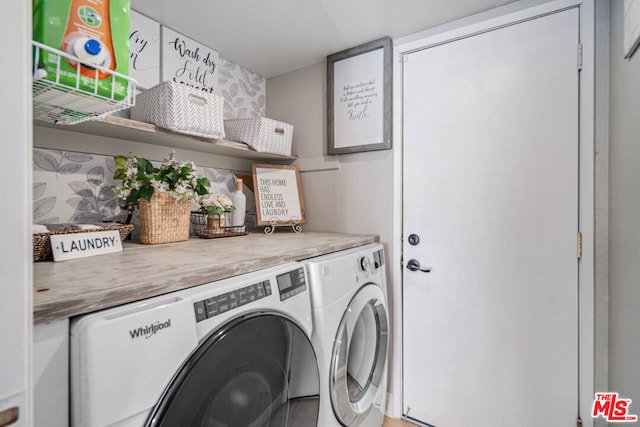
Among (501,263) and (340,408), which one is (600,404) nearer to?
(501,263)

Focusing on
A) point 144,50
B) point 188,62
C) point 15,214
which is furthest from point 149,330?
point 188,62

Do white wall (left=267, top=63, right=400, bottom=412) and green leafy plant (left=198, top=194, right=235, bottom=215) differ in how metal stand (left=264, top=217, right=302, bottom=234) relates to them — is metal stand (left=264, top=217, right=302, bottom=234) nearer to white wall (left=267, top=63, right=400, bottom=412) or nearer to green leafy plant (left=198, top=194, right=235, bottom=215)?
white wall (left=267, top=63, right=400, bottom=412)

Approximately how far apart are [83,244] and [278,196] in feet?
3.52

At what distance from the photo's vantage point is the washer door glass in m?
0.66

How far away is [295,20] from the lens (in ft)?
5.03

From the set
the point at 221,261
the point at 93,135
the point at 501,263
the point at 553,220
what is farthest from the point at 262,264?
the point at 553,220

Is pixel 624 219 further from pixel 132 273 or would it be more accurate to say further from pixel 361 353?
pixel 132 273

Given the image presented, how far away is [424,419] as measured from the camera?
5.37ft

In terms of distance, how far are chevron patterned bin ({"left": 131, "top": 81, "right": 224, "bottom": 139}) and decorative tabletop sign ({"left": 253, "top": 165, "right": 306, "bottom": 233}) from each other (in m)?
0.47

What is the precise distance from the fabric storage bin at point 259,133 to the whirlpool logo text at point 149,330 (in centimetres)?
122

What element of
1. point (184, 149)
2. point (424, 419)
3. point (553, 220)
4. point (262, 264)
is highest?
point (184, 149)

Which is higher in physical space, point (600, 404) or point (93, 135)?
point (93, 135)

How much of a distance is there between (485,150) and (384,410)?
1502 mm

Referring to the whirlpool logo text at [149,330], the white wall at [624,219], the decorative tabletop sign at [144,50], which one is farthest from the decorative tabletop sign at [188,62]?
the white wall at [624,219]
